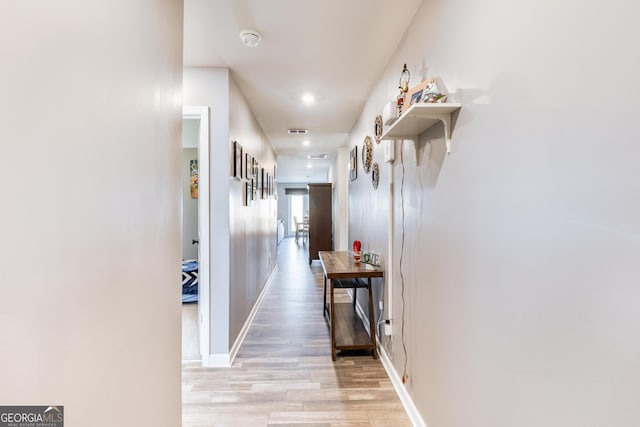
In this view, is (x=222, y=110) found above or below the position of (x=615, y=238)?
above

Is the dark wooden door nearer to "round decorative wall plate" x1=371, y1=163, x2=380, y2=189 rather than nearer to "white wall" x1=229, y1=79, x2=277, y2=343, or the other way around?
"white wall" x1=229, y1=79, x2=277, y2=343

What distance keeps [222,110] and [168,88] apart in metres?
1.28

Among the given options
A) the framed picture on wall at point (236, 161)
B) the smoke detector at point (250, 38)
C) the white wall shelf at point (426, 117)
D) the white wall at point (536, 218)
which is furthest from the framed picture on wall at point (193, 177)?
→ the white wall at point (536, 218)

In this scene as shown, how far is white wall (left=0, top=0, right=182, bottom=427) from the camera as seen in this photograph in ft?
2.05

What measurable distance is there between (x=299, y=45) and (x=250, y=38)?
36 cm

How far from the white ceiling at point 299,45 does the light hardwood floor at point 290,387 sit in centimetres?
248

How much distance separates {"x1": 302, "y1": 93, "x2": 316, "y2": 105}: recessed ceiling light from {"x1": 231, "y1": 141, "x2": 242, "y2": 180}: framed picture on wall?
3.01ft

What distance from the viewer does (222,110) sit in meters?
2.49

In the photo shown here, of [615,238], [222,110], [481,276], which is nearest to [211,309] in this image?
[222,110]

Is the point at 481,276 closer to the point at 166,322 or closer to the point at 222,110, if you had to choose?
the point at 166,322

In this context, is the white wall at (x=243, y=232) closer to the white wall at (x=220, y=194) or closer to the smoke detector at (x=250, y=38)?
the white wall at (x=220, y=194)

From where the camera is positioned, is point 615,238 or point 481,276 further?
point 481,276

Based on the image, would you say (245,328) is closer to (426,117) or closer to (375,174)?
(375,174)

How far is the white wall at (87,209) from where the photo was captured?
625 mm
